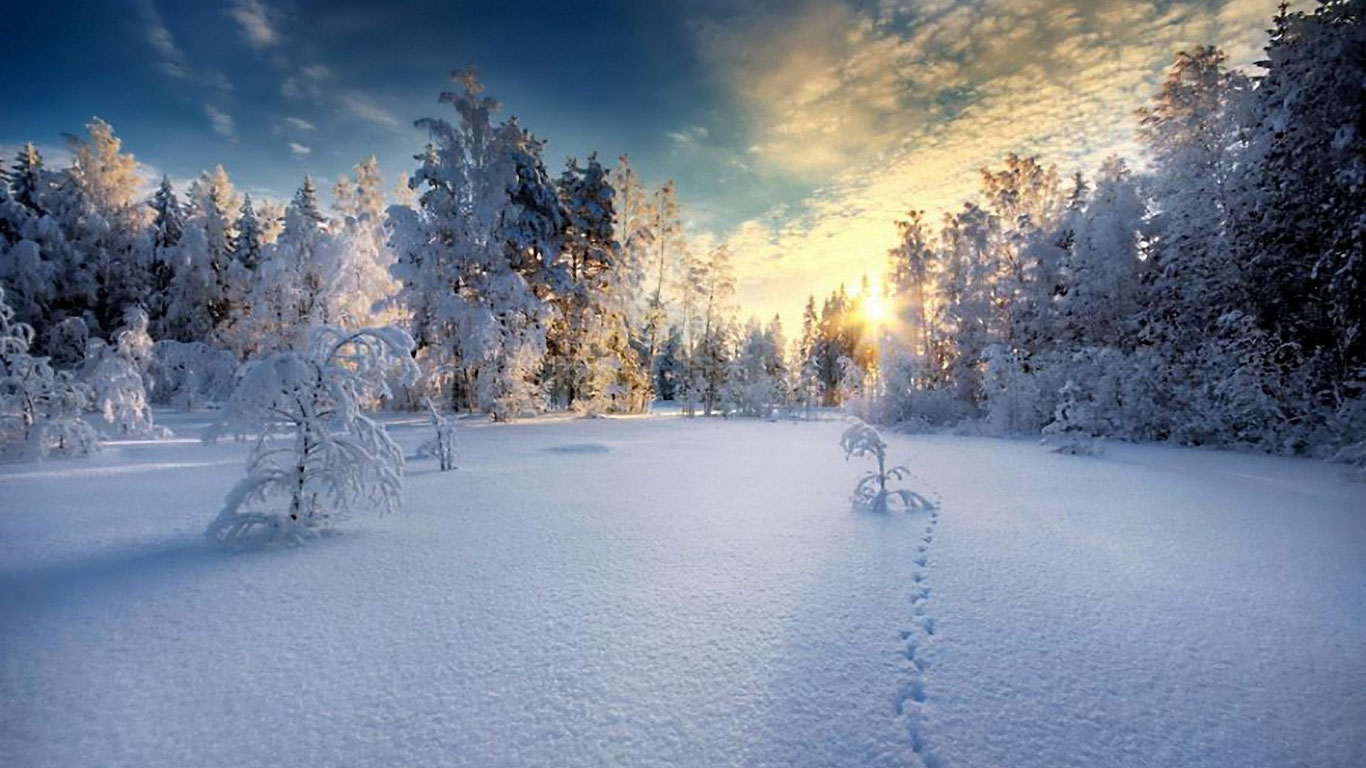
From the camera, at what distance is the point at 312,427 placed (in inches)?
166

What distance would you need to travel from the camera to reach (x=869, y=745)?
1.83 metres

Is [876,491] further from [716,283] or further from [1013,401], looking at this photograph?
[716,283]

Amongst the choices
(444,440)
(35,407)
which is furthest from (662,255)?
(35,407)

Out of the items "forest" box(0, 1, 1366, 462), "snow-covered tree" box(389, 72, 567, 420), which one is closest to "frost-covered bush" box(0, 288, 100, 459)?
"forest" box(0, 1, 1366, 462)

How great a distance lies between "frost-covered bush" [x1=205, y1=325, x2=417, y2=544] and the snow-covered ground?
1.08 feet

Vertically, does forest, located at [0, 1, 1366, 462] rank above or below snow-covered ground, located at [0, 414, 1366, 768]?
above

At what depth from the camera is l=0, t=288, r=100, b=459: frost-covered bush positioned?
319 inches

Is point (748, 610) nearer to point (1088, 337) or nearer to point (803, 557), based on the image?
point (803, 557)

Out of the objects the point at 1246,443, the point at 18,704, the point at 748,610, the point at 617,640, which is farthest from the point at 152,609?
the point at 1246,443

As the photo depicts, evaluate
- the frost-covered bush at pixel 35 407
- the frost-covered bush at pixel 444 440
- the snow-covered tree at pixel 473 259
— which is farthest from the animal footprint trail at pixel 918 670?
the snow-covered tree at pixel 473 259

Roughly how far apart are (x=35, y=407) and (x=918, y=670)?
43.0 feet

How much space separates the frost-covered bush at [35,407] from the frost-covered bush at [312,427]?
7119mm

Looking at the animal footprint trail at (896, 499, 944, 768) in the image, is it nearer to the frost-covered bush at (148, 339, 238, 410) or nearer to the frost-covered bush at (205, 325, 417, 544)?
the frost-covered bush at (205, 325, 417, 544)

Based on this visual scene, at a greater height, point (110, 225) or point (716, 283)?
point (110, 225)
